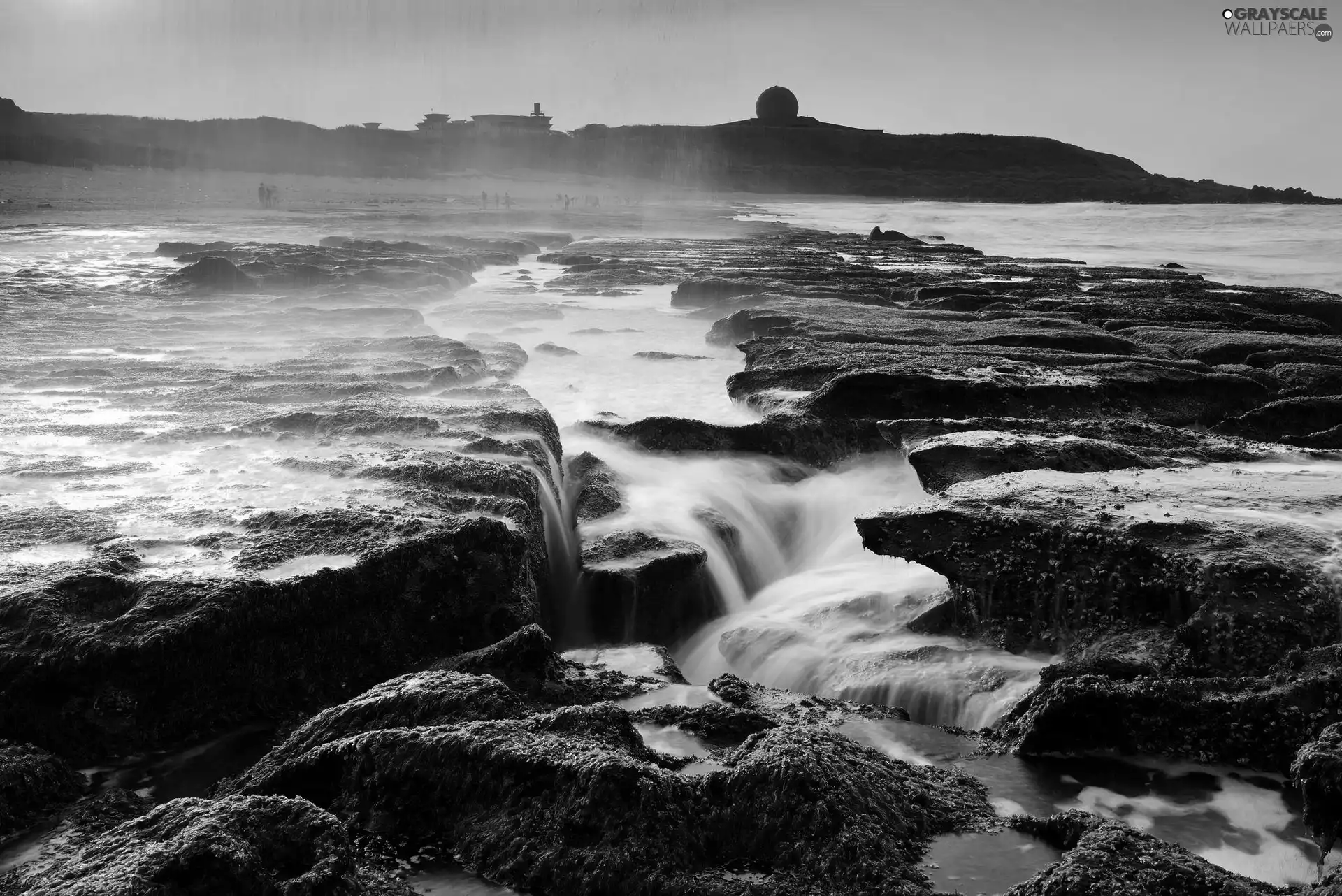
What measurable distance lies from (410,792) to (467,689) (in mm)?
404

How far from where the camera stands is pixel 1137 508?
4.50 metres

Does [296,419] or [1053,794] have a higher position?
[296,419]

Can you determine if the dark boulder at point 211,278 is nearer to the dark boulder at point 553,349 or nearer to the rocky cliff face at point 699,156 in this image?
the dark boulder at point 553,349

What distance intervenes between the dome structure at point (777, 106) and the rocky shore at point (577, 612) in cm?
7804

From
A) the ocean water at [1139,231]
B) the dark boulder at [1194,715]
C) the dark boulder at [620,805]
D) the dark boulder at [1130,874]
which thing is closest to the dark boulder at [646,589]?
→ the dark boulder at [1194,715]

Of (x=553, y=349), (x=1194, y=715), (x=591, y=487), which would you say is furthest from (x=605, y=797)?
(x=553, y=349)

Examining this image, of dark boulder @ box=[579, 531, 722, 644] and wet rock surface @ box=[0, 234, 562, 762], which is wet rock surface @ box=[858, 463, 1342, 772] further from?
wet rock surface @ box=[0, 234, 562, 762]

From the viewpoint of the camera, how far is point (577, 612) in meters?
5.12

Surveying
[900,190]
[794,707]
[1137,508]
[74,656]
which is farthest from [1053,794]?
[900,190]

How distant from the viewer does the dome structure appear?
271 ft

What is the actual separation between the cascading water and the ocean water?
17.5 meters

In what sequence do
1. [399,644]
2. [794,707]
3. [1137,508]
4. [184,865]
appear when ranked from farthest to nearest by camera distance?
[1137,508] < [399,644] < [794,707] < [184,865]

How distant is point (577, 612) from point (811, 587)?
4.18 feet

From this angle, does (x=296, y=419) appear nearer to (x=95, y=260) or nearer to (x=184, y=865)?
(x=184, y=865)
